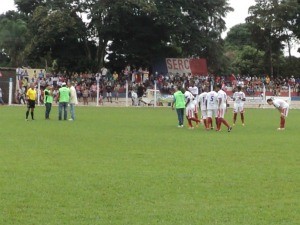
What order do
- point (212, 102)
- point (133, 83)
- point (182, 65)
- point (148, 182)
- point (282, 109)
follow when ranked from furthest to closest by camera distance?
point (182, 65)
point (133, 83)
point (282, 109)
point (212, 102)
point (148, 182)

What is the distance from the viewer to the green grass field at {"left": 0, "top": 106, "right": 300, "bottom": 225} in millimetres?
7828

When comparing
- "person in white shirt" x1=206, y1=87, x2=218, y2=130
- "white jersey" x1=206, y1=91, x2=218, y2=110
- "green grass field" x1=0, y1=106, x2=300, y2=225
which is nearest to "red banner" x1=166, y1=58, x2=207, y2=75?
"person in white shirt" x1=206, y1=87, x2=218, y2=130

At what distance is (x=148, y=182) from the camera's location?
33.4ft

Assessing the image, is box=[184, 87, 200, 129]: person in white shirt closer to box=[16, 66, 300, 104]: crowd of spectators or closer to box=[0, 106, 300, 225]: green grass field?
box=[0, 106, 300, 225]: green grass field

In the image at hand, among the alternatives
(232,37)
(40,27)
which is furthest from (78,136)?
(232,37)

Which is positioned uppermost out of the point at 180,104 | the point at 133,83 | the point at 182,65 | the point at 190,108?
the point at 182,65

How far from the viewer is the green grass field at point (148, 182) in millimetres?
7828

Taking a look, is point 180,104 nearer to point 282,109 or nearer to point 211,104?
point 211,104

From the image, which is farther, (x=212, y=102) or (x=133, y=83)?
(x=133, y=83)

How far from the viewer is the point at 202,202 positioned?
340 inches

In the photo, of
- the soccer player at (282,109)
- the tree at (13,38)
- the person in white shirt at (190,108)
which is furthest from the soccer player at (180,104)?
the tree at (13,38)

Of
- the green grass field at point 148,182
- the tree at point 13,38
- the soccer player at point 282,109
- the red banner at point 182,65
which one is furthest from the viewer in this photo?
the tree at point 13,38

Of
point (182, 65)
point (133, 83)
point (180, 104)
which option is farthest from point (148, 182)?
point (182, 65)

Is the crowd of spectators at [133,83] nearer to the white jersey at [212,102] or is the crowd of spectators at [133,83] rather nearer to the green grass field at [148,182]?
the white jersey at [212,102]
